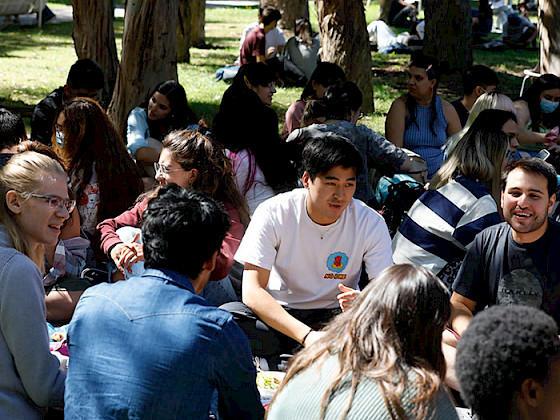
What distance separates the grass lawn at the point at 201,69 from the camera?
11211mm

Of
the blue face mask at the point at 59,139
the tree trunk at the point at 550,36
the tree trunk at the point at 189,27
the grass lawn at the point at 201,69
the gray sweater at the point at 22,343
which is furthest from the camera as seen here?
the tree trunk at the point at 189,27

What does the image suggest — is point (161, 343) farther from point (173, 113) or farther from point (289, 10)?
point (289, 10)

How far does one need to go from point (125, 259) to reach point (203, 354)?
4.90 ft

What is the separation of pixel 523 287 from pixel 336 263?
95 centimetres

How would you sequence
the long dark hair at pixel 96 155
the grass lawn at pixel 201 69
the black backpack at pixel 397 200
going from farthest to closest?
the grass lawn at pixel 201 69 < the black backpack at pixel 397 200 < the long dark hair at pixel 96 155

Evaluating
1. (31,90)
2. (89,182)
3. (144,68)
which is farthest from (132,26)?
(31,90)

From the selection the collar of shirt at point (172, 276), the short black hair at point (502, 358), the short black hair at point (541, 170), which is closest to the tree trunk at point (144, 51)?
the short black hair at point (541, 170)

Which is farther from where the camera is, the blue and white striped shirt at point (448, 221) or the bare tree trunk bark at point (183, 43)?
the bare tree trunk bark at point (183, 43)

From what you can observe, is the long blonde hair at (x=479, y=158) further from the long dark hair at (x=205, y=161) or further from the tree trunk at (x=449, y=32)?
the tree trunk at (x=449, y=32)

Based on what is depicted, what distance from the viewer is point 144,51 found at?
756cm

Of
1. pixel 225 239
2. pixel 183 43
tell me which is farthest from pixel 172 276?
pixel 183 43

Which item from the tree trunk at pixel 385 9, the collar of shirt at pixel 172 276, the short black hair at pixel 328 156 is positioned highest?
the tree trunk at pixel 385 9

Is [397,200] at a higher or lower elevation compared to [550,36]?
lower

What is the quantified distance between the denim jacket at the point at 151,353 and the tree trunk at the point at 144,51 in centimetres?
534
